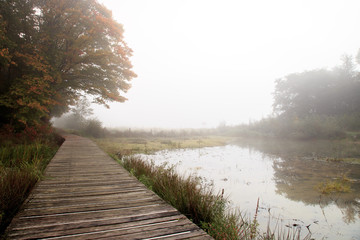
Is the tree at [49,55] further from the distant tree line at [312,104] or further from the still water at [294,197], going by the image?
the distant tree line at [312,104]

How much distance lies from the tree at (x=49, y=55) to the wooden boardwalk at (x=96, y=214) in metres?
6.77

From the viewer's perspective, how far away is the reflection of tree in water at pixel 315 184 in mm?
3993

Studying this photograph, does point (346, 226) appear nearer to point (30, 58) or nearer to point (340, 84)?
point (30, 58)

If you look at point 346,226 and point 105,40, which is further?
point 105,40

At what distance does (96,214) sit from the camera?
2.20 metres

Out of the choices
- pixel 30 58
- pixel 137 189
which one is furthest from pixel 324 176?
pixel 30 58

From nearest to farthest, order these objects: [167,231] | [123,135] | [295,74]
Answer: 1. [167,231]
2. [123,135]
3. [295,74]

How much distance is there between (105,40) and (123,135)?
41.0 feet

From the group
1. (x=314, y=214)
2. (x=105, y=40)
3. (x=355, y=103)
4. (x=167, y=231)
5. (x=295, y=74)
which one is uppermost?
(x=295, y=74)

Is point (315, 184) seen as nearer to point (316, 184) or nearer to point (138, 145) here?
point (316, 184)

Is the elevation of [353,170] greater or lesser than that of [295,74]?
lesser

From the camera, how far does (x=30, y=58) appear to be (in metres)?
8.38

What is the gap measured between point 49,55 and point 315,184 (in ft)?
42.2

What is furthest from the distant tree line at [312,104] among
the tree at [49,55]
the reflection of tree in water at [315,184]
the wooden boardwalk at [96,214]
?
the wooden boardwalk at [96,214]
